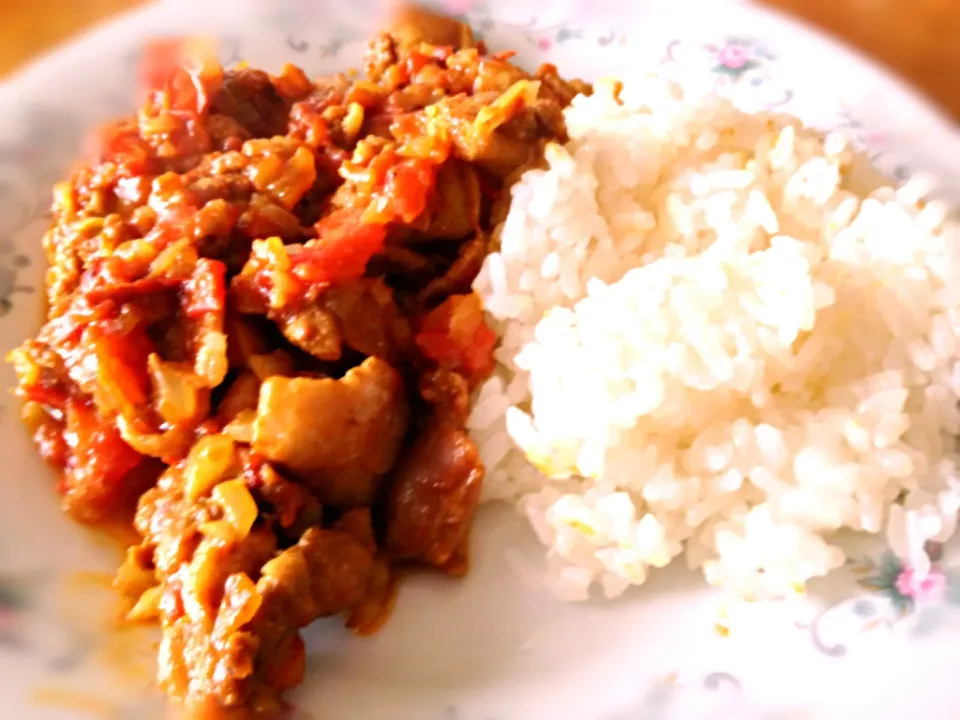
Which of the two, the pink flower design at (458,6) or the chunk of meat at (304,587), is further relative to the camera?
the pink flower design at (458,6)

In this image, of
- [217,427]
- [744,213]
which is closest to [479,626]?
[217,427]

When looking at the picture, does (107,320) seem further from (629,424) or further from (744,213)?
(744,213)

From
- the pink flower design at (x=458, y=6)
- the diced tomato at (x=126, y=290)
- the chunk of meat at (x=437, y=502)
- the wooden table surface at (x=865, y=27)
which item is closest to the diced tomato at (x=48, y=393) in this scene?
the diced tomato at (x=126, y=290)

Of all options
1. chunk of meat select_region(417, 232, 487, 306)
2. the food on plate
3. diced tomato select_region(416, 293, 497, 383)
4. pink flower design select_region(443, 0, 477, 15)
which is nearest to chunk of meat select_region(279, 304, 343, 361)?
the food on plate

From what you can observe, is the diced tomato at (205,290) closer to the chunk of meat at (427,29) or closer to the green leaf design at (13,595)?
the green leaf design at (13,595)

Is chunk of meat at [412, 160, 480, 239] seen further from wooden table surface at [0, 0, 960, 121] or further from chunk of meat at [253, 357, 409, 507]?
wooden table surface at [0, 0, 960, 121]
